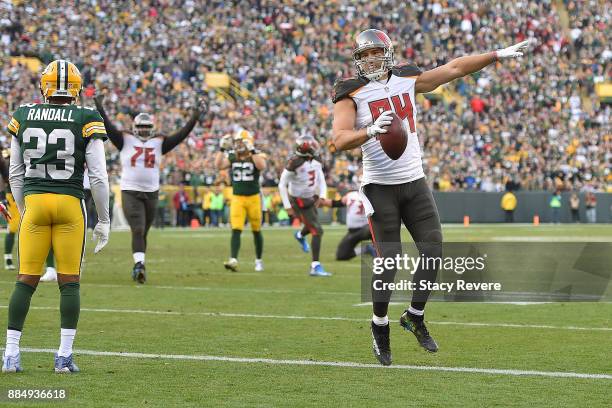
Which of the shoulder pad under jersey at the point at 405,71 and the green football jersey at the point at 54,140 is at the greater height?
the shoulder pad under jersey at the point at 405,71

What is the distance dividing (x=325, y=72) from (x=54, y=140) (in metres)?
31.4

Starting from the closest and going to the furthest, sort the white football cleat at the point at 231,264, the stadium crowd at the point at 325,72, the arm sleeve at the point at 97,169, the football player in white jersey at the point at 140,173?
the arm sleeve at the point at 97,169
the football player in white jersey at the point at 140,173
the white football cleat at the point at 231,264
the stadium crowd at the point at 325,72

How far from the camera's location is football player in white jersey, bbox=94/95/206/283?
522 inches

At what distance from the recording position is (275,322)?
29.8 ft

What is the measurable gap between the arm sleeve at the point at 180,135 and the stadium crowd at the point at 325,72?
1712 centimetres

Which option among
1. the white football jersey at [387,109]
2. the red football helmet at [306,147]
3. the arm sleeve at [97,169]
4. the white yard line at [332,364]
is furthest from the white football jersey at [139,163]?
the arm sleeve at [97,169]

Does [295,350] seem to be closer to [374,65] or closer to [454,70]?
[374,65]

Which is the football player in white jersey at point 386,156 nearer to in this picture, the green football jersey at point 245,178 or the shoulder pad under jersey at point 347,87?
the shoulder pad under jersey at point 347,87

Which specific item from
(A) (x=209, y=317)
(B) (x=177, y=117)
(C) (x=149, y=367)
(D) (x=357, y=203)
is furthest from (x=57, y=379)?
(B) (x=177, y=117)

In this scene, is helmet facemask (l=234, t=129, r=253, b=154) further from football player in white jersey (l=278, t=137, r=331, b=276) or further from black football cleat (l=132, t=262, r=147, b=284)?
black football cleat (l=132, t=262, r=147, b=284)

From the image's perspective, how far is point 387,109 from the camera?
7.00m

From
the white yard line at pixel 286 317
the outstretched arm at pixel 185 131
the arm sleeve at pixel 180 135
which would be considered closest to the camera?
the white yard line at pixel 286 317

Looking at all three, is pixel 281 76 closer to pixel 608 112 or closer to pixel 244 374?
pixel 608 112

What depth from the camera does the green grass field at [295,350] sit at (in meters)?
5.73
